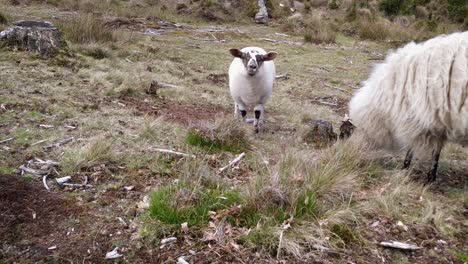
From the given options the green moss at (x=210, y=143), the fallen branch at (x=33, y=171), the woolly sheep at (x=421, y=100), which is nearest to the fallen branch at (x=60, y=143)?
the fallen branch at (x=33, y=171)

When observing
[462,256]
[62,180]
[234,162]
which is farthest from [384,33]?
[62,180]

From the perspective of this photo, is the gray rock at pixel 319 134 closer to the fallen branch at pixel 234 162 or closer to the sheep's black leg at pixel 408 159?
the sheep's black leg at pixel 408 159

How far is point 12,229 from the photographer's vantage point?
3203 mm

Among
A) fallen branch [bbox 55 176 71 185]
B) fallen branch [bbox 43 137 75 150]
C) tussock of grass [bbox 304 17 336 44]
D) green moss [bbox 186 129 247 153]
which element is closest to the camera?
fallen branch [bbox 55 176 71 185]

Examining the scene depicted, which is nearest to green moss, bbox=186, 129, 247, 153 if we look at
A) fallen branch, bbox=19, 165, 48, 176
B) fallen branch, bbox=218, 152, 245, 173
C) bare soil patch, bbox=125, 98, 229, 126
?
fallen branch, bbox=218, 152, 245, 173

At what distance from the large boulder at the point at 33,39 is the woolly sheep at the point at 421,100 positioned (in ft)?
21.3

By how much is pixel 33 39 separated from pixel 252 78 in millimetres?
4986

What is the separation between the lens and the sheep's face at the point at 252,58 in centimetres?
578

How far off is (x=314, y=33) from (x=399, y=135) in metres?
13.6

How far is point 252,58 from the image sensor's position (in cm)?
584

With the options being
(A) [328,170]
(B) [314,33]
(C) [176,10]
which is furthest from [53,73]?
(C) [176,10]

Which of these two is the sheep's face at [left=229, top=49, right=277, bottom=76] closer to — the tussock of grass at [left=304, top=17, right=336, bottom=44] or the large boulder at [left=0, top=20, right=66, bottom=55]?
the large boulder at [left=0, top=20, right=66, bottom=55]

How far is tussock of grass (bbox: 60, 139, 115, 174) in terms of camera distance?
4146 mm

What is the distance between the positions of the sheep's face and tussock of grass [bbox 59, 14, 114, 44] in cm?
621
